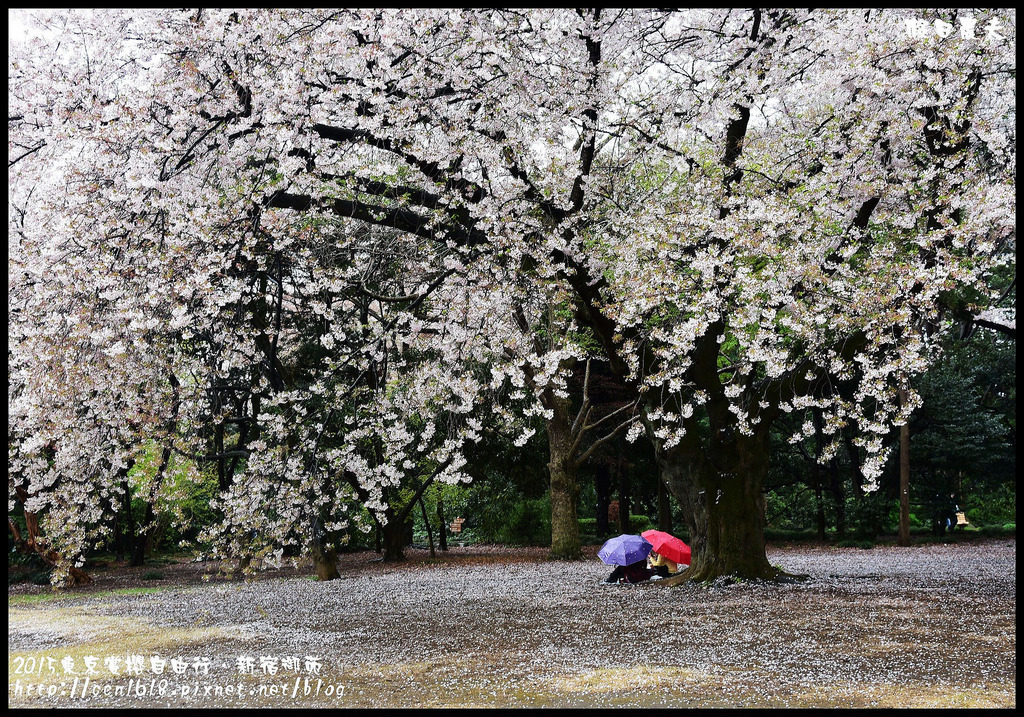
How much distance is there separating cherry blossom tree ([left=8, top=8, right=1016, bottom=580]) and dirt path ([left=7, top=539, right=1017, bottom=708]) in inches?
72.3

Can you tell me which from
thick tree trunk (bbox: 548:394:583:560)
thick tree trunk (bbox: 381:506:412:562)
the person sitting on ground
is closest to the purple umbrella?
the person sitting on ground

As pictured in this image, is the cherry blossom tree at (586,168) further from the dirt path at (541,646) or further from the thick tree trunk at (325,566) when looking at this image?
the thick tree trunk at (325,566)

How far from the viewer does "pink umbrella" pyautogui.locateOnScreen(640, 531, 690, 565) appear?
12242 mm

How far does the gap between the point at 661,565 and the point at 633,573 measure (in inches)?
19.4

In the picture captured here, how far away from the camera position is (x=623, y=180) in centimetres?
1211

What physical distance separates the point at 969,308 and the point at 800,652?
14.7 feet

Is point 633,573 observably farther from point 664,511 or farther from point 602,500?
point 602,500

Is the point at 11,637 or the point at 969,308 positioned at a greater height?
the point at 969,308

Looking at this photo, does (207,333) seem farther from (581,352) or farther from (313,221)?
(581,352)

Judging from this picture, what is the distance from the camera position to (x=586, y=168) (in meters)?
9.99

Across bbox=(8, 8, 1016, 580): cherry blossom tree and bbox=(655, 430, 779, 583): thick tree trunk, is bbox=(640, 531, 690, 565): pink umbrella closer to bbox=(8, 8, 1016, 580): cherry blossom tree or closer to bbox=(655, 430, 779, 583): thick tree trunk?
bbox=(655, 430, 779, 583): thick tree trunk

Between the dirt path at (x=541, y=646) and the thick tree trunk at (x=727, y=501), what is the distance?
0.46 meters

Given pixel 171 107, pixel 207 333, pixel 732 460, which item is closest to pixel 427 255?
pixel 207 333

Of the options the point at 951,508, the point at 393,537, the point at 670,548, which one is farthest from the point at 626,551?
the point at 951,508
